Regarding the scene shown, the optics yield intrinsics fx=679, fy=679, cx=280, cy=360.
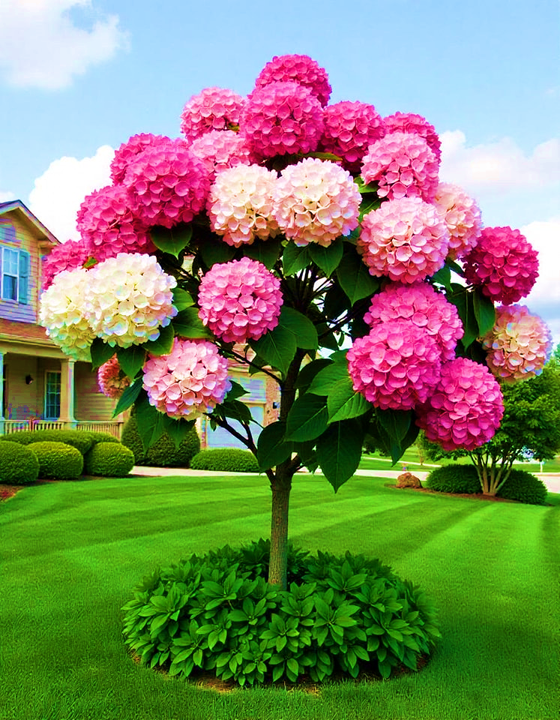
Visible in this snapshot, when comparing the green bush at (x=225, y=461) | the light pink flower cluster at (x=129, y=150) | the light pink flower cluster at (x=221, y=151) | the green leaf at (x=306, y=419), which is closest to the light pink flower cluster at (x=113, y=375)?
the light pink flower cluster at (x=129, y=150)

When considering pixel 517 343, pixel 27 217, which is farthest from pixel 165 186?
pixel 27 217

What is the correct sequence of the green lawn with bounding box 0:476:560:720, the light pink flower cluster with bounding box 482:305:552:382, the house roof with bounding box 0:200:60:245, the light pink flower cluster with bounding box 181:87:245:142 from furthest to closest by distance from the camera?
the house roof with bounding box 0:200:60:245 → the light pink flower cluster with bounding box 181:87:245:142 → the green lawn with bounding box 0:476:560:720 → the light pink flower cluster with bounding box 482:305:552:382

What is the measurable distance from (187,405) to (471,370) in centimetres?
133

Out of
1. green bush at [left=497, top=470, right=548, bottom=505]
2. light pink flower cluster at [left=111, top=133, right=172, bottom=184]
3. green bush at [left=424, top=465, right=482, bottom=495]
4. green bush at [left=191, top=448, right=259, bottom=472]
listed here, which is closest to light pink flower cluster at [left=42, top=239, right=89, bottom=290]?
light pink flower cluster at [left=111, top=133, right=172, bottom=184]

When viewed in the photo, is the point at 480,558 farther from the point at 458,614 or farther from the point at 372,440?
the point at 372,440

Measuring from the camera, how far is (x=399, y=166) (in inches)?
133

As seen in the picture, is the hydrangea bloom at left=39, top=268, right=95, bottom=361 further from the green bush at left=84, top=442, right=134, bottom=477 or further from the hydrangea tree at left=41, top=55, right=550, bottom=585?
the green bush at left=84, top=442, right=134, bottom=477

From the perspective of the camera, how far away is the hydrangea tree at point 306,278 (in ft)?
9.84

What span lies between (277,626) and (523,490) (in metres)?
14.5

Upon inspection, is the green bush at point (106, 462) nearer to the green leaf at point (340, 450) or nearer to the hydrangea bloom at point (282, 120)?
the hydrangea bloom at point (282, 120)

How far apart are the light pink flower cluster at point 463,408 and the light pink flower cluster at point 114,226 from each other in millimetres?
1639

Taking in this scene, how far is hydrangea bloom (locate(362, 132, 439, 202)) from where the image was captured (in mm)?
3367

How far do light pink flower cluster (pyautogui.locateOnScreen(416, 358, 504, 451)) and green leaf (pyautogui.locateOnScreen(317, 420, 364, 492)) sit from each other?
0.32 meters

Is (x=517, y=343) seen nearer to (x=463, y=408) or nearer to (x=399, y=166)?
(x=463, y=408)
